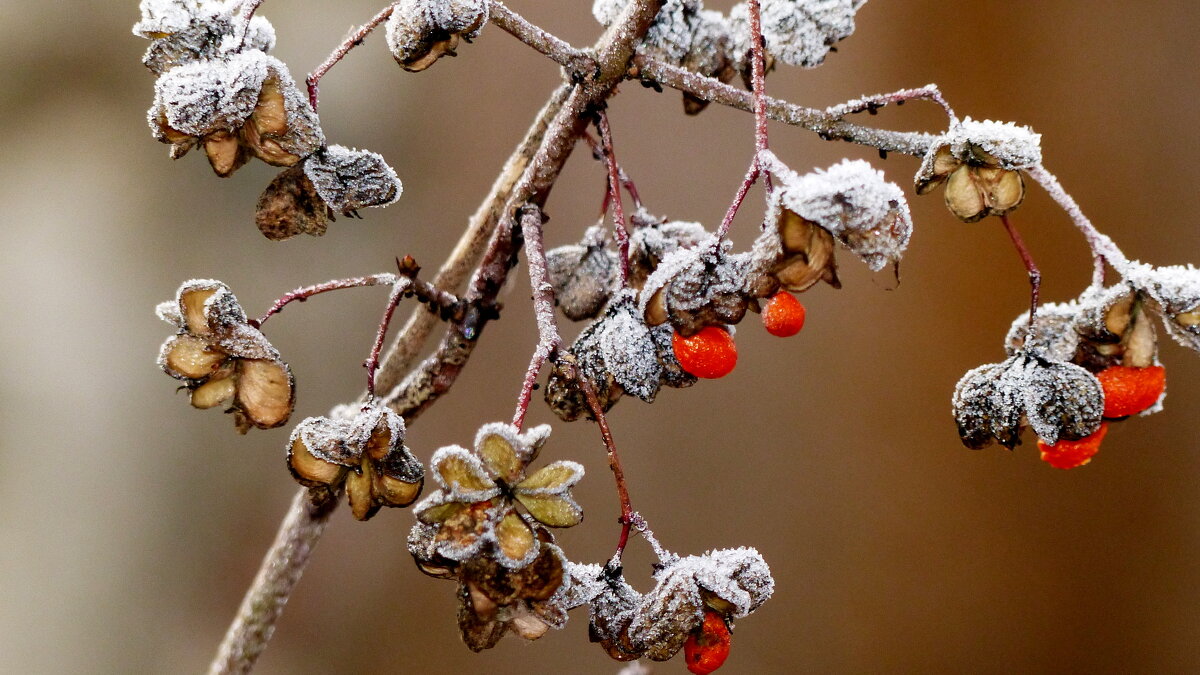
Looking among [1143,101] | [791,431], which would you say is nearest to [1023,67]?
[1143,101]

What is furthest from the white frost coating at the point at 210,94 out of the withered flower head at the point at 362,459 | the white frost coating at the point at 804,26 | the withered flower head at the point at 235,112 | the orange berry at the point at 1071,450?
the orange berry at the point at 1071,450

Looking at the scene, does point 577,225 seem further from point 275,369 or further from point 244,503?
point 275,369

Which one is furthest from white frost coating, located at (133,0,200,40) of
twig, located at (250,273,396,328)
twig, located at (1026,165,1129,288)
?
twig, located at (1026,165,1129,288)

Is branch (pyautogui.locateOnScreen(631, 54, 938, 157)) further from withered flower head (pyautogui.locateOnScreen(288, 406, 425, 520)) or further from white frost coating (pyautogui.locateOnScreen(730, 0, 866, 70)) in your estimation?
Result: withered flower head (pyautogui.locateOnScreen(288, 406, 425, 520))

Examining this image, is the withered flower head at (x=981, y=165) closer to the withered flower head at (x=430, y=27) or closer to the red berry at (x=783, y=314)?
the red berry at (x=783, y=314)

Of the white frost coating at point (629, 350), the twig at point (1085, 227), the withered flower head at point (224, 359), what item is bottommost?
the withered flower head at point (224, 359)
